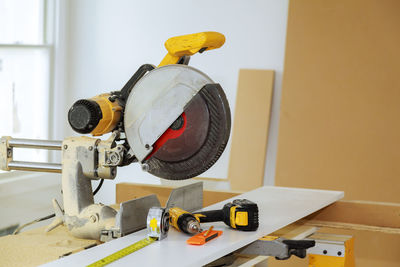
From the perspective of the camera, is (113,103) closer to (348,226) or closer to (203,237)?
(203,237)

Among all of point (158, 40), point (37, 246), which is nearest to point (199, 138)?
point (37, 246)

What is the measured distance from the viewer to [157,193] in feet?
8.70

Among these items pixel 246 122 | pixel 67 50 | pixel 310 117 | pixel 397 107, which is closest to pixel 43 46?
pixel 67 50

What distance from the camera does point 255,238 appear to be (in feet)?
5.81

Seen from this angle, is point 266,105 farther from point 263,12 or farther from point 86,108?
point 86,108

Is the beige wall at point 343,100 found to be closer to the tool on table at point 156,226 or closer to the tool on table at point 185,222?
the tool on table at point 185,222

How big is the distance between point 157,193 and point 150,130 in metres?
0.97

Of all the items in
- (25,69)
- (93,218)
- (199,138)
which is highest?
(25,69)

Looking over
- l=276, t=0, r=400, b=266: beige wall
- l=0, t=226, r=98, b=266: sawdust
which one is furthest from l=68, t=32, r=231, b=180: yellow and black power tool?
l=276, t=0, r=400, b=266: beige wall

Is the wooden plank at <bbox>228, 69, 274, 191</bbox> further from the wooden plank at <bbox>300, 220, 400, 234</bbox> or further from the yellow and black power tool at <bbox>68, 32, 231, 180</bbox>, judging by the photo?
the yellow and black power tool at <bbox>68, 32, 231, 180</bbox>

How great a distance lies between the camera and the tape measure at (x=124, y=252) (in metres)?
1.46

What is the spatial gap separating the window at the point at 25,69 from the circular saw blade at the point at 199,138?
3.22 m

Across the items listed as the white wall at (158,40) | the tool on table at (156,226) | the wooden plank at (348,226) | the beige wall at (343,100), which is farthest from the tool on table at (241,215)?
the white wall at (158,40)

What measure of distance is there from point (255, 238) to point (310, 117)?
106 inches
